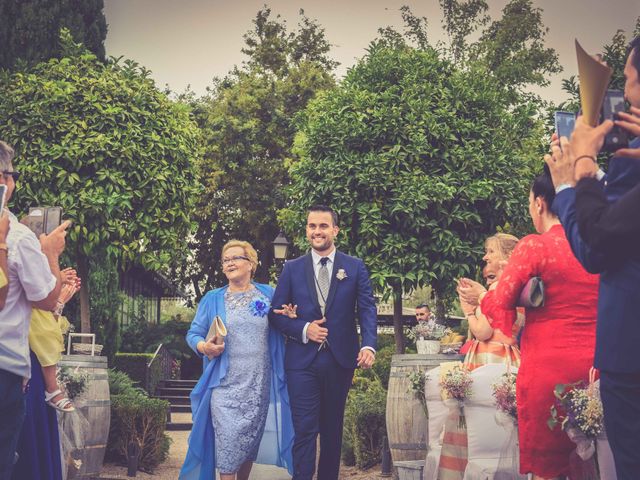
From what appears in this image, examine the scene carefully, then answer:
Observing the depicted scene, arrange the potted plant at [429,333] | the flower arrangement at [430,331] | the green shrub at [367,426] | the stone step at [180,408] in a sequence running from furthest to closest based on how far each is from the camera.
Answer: the stone step at [180,408], the green shrub at [367,426], the flower arrangement at [430,331], the potted plant at [429,333]

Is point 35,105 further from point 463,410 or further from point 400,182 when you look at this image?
point 463,410

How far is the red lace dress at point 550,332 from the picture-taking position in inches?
195

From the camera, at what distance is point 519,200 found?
1362 cm

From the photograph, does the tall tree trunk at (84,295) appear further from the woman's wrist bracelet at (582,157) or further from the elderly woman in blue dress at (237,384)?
the woman's wrist bracelet at (582,157)

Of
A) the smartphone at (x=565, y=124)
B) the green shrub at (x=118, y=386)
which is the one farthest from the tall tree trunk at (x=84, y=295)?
the smartphone at (x=565, y=124)

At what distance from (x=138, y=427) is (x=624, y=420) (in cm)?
1004

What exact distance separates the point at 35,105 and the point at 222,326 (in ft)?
17.8

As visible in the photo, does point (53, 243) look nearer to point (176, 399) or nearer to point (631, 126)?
point (631, 126)

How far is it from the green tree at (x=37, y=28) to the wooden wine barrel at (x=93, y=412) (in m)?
11.2

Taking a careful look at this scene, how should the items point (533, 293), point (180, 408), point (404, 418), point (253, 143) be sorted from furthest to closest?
point (253, 143) < point (180, 408) < point (404, 418) < point (533, 293)

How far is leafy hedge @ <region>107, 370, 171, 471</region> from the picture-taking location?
38.5 ft

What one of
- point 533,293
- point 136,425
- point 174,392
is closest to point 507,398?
point 533,293

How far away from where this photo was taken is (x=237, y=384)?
810cm

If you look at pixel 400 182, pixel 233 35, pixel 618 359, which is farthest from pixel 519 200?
pixel 233 35
